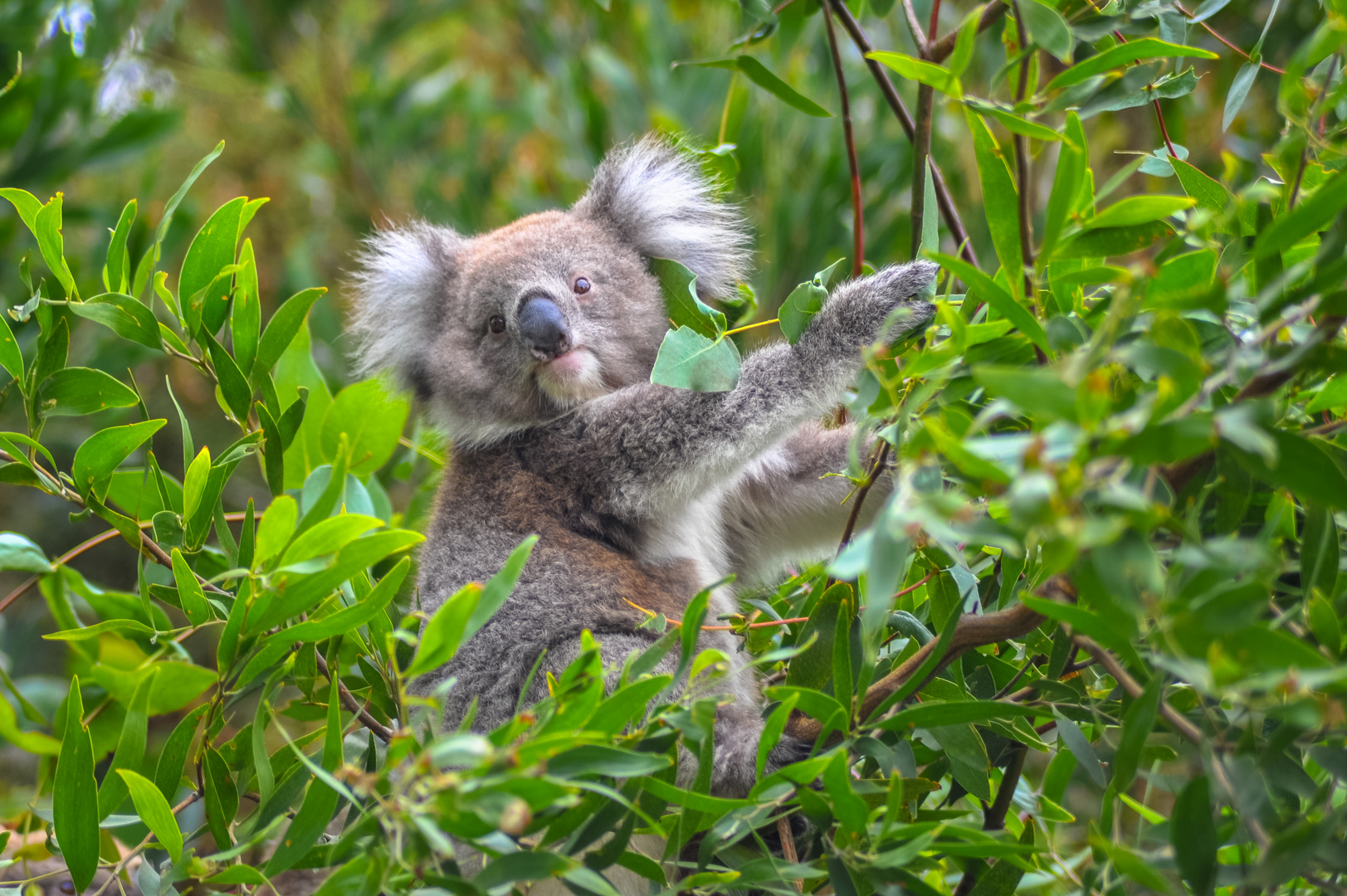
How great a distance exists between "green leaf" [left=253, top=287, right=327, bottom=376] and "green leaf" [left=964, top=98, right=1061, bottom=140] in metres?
0.97

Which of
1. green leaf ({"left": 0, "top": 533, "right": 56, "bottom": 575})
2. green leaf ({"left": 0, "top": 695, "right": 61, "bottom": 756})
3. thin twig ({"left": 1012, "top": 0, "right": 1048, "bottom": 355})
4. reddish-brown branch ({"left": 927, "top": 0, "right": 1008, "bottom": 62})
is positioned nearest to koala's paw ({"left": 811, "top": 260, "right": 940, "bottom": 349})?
reddish-brown branch ({"left": 927, "top": 0, "right": 1008, "bottom": 62})

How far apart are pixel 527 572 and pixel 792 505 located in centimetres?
70

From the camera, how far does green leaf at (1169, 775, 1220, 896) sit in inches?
32.9

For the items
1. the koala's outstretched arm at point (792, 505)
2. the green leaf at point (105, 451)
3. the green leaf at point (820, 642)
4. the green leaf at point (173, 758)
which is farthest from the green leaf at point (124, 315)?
the koala's outstretched arm at point (792, 505)

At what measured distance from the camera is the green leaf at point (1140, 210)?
33.6 inches

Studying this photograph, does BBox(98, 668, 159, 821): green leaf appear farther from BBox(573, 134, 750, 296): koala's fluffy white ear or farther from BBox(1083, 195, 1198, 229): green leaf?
BBox(573, 134, 750, 296): koala's fluffy white ear

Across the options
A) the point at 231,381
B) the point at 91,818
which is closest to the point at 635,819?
the point at 91,818

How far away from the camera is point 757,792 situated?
1.03 metres

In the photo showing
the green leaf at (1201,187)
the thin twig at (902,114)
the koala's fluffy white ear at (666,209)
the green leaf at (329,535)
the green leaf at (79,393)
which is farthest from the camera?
the koala's fluffy white ear at (666,209)

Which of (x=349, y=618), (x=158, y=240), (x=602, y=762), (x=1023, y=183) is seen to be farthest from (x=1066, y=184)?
(x=158, y=240)

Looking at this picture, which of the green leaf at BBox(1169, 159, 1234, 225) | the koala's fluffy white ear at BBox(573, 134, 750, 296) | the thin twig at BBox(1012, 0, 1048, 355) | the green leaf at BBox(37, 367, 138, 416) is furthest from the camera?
the koala's fluffy white ear at BBox(573, 134, 750, 296)

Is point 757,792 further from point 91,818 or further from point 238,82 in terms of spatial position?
point 238,82

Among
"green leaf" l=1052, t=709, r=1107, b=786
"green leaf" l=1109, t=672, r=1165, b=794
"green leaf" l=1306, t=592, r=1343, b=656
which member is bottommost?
"green leaf" l=1052, t=709, r=1107, b=786

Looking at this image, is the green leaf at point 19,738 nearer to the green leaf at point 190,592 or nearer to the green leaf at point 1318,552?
the green leaf at point 190,592
